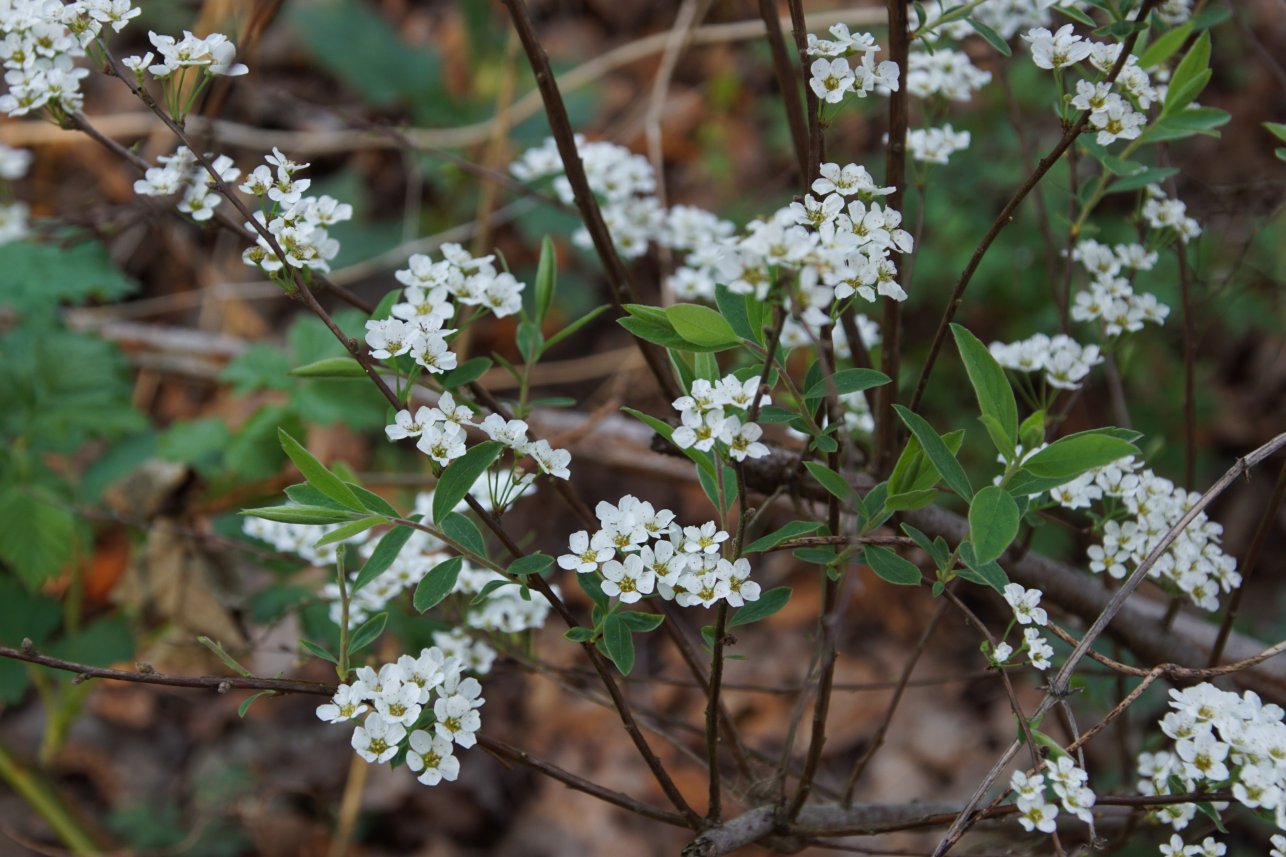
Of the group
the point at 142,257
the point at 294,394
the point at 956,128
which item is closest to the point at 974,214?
the point at 956,128

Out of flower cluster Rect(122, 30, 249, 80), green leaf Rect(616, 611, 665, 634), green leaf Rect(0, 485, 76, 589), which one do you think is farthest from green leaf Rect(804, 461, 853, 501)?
green leaf Rect(0, 485, 76, 589)

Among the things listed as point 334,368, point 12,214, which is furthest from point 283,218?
point 12,214

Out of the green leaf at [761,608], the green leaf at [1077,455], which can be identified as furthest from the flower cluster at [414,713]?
the green leaf at [1077,455]

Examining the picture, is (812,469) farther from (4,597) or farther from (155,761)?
(155,761)

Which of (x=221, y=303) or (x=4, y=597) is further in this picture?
(x=221, y=303)

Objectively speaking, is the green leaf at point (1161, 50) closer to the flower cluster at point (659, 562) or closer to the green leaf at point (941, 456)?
the green leaf at point (941, 456)

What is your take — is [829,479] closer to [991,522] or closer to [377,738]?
[991,522]

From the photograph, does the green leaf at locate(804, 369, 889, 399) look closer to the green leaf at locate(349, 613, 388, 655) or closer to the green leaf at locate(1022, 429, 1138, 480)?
the green leaf at locate(1022, 429, 1138, 480)
